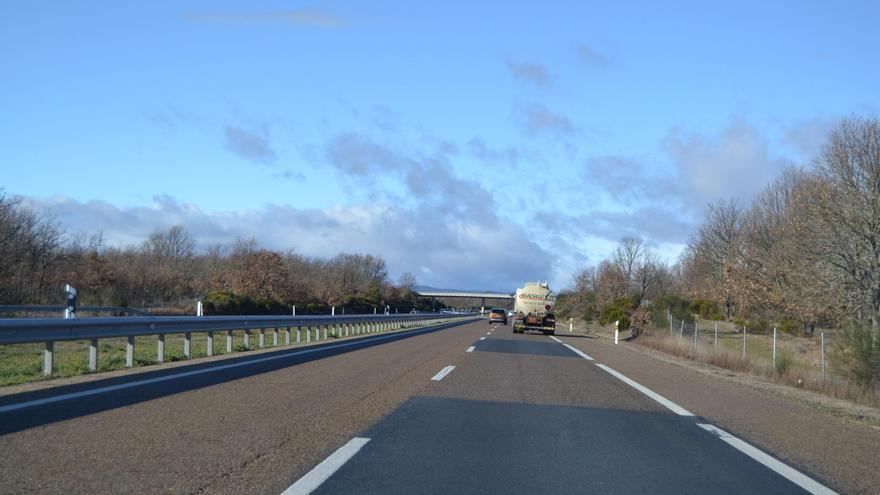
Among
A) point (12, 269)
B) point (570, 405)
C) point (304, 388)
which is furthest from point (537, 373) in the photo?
point (12, 269)

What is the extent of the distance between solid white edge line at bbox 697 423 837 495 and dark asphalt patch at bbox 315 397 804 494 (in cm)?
13

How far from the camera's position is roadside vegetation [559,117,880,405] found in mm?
20953

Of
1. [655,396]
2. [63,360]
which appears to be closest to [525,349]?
[655,396]

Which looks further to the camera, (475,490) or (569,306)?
(569,306)

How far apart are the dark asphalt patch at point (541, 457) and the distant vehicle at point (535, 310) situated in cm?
3806

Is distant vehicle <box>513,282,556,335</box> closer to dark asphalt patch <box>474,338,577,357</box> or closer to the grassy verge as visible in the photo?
Answer: dark asphalt patch <box>474,338,577,357</box>

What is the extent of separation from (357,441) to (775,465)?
4.48 metres

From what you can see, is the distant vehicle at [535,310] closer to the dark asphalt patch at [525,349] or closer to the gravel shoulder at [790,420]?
the dark asphalt patch at [525,349]

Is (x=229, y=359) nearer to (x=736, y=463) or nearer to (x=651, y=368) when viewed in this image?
(x=651, y=368)

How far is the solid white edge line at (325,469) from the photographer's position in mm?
6262

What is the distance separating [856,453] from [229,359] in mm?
13526

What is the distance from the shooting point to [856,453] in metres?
9.14

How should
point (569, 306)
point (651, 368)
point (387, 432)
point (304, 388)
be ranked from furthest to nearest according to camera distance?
point (569, 306)
point (651, 368)
point (304, 388)
point (387, 432)

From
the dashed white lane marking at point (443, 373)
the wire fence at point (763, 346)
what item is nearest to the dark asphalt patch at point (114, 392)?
the dashed white lane marking at point (443, 373)
